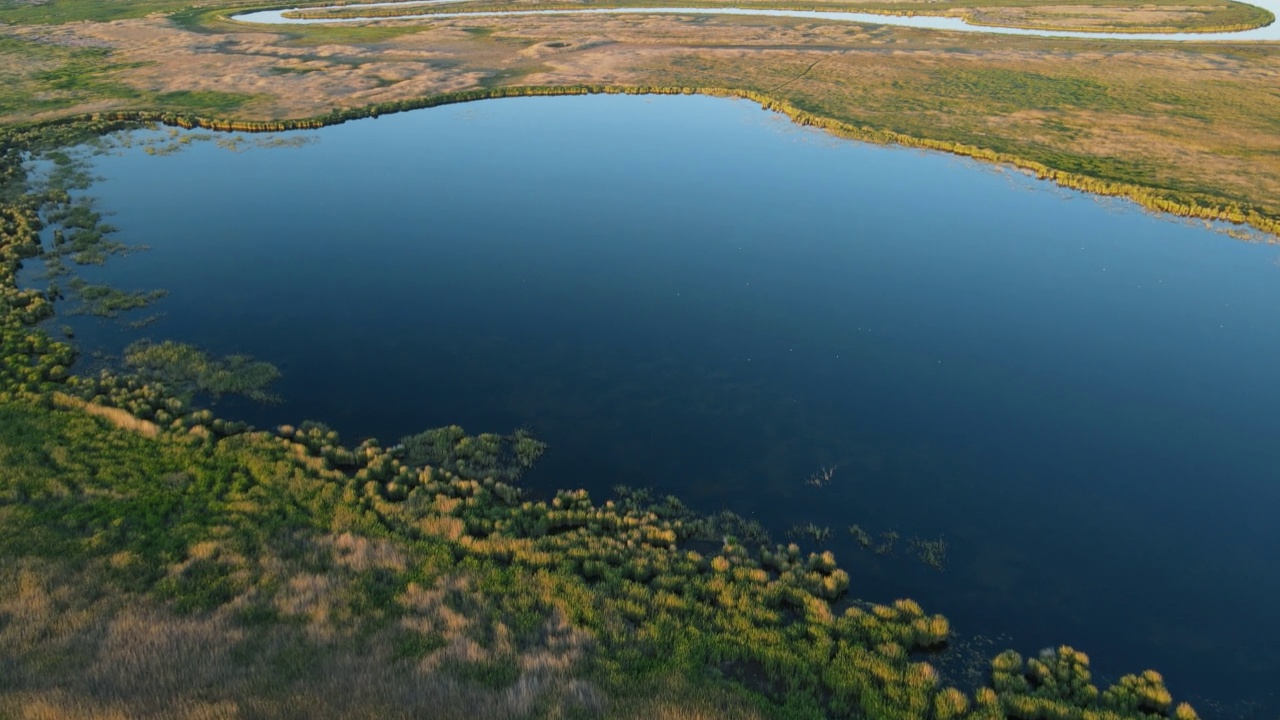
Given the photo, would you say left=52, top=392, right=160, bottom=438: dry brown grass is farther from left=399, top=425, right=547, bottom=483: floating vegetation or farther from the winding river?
the winding river

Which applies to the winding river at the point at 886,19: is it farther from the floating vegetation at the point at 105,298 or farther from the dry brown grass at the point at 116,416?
the dry brown grass at the point at 116,416

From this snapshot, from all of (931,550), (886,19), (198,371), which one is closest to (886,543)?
(931,550)

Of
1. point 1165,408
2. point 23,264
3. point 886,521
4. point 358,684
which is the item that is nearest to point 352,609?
point 358,684

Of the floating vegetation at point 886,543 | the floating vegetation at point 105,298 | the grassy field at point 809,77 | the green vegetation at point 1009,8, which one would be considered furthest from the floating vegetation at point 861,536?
the green vegetation at point 1009,8

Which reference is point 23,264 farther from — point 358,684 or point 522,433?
point 358,684

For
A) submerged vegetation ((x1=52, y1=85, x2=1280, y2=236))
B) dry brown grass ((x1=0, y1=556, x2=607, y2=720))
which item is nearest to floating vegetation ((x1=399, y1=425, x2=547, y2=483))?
dry brown grass ((x1=0, y1=556, x2=607, y2=720))

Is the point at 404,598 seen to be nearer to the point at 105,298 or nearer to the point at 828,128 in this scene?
the point at 105,298
